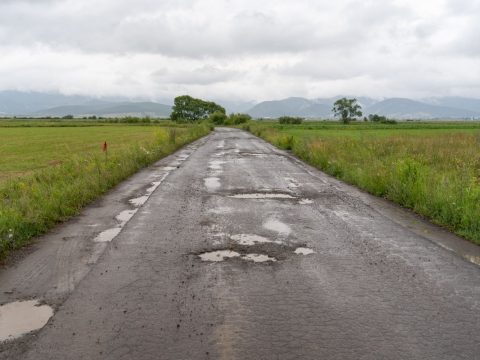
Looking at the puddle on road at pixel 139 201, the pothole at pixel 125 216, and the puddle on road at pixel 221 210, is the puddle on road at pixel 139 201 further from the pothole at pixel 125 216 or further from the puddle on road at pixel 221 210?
the puddle on road at pixel 221 210

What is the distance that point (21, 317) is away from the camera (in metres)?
4.27

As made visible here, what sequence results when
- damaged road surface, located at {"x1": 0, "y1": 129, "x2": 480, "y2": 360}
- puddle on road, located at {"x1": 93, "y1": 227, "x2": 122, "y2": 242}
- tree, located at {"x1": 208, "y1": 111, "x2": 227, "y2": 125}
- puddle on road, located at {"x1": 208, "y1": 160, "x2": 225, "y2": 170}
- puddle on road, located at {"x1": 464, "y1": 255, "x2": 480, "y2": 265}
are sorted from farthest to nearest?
tree, located at {"x1": 208, "y1": 111, "x2": 227, "y2": 125} → puddle on road, located at {"x1": 208, "y1": 160, "x2": 225, "y2": 170} → puddle on road, located at {"x1": 93, "y1": 227, "x2": 122, "y2": 242} → puddle on road, located at {"x1": 464, "y1": 255, "x2": 480, "y2": 265} → damaged road surface, located at {"x1": 0, "y1": 129, "x2": 480, "y2": 360}

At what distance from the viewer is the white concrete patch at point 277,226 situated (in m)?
7.61

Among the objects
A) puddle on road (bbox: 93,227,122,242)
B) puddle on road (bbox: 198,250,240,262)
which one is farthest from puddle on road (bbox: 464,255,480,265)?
puddle on road (bbox: 93,227,122,242)

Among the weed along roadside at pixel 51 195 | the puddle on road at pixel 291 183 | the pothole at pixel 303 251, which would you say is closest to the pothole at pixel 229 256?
the pothole at pixel 303 251

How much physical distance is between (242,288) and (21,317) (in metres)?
2.28

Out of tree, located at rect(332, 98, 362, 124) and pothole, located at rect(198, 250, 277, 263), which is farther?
tree, located at rect(332, 98, 362, 124)

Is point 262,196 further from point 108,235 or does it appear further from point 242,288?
point 242,288

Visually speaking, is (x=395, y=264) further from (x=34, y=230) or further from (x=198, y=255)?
(x=34, y=230)

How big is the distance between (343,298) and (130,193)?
318 inches

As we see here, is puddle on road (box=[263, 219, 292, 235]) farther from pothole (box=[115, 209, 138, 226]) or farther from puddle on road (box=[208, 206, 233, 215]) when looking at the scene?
pothole (box=[115, 209, 138, 226])

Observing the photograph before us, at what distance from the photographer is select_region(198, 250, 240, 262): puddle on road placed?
6004 mm

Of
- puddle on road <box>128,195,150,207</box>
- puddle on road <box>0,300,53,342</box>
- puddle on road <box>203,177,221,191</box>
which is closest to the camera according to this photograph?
puddle on road <box>0,300,53,342</box>

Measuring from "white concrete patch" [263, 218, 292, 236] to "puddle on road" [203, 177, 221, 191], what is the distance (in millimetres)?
4161
